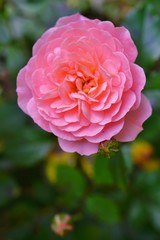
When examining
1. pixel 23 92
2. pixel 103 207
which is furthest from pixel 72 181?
pixel 23 92

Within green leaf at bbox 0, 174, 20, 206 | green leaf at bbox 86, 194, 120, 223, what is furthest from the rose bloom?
green leaf at bbox 0, 174, 20, 206

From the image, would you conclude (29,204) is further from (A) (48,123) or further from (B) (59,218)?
(A) (48,123)

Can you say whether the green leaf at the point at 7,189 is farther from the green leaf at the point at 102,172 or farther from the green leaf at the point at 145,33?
the green leaf at the point at 145,33

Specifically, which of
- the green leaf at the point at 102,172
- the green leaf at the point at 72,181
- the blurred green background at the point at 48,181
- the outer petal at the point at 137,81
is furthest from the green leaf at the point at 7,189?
the outer petal at the point at 137,81

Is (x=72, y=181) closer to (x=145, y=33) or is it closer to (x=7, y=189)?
(x=7, y=189)

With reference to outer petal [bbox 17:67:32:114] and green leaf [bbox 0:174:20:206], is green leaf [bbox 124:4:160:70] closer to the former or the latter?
outer petal [bbox 17:67:32:114]

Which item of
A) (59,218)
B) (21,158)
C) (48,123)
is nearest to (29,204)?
(21,158)
